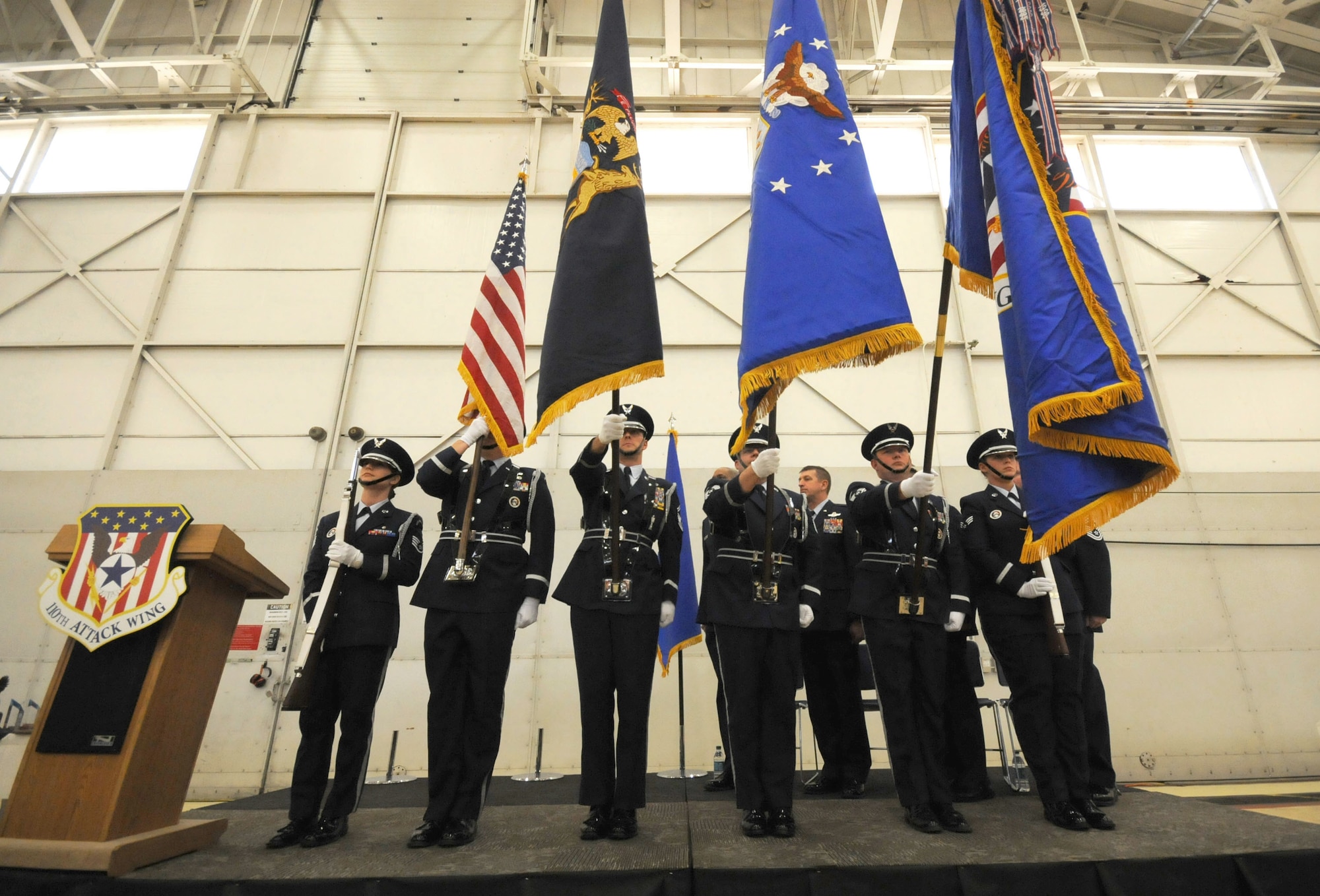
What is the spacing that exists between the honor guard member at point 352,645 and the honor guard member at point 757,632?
121cm

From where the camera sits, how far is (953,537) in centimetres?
307

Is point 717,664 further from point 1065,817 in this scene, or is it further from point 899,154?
point 899,154

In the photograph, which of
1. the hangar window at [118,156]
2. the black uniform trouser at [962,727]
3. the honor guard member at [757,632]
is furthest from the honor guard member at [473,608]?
the hangar window at [118,156]

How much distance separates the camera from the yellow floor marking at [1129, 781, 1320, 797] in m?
4.62

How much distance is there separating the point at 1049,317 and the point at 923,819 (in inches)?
66.7

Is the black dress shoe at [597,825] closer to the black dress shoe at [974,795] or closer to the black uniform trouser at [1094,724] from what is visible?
the black dress shoe at [974,795]

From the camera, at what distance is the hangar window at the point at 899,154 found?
751cm

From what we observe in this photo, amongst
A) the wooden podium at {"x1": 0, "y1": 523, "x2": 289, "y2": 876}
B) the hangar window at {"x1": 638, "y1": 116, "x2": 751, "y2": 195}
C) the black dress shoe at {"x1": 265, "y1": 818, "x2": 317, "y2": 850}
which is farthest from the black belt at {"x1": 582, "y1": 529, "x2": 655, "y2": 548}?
the hangar window at {"x1": 638, "y1": 116, "x2": 751, "y2": 195}

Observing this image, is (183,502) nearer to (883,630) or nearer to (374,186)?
(374,186)

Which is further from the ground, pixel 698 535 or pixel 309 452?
pixel 309 452

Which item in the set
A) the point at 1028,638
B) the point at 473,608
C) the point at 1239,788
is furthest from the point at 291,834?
the point at 1239,788

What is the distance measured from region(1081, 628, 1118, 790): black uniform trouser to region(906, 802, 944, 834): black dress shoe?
3.31 feet

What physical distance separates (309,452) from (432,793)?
186 inches

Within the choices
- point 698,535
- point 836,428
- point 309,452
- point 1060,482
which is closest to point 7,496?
point 309,452
